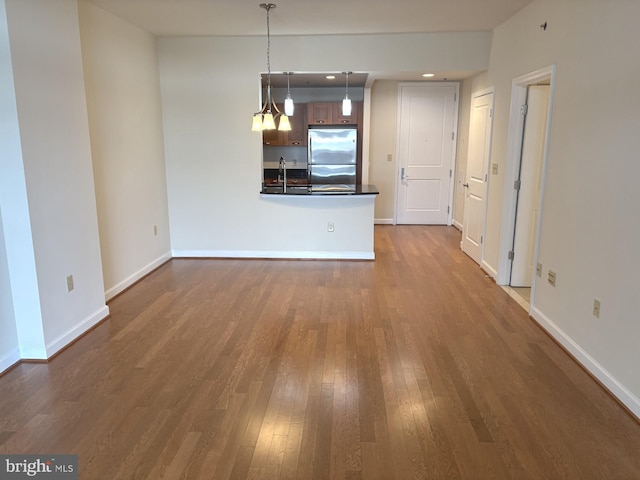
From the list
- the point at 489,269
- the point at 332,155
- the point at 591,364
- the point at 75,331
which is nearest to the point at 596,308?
the point at 591,364

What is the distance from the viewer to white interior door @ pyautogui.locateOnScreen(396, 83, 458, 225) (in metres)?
7.48

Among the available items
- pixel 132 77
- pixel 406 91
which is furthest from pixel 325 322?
pixel 406 91

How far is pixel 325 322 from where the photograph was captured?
3740 mm

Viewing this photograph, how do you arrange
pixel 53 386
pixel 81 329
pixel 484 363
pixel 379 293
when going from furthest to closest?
pixel 379 293 → pixel 81 329 → pixel 484 363 → pixel 53 386

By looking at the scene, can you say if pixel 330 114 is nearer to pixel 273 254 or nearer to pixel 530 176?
pixel 273 254

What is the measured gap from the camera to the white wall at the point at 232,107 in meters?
5.12

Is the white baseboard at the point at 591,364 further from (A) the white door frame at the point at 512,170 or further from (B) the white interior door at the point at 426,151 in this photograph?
(B) the white interior door at the point at 426,151

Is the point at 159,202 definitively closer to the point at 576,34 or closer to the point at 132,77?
the point at 132,77

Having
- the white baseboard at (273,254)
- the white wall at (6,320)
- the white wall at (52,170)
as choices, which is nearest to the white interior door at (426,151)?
the white baseboard at (273,254)

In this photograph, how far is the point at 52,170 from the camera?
10.1ft

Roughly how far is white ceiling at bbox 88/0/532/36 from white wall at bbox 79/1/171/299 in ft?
0.84

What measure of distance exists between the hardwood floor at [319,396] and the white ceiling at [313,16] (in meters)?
2.68

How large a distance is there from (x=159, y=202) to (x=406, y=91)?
4518 millimetres

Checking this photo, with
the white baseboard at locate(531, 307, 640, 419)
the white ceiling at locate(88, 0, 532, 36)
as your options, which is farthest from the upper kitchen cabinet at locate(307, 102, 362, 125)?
the white baseboard at locate(531, 307, 640, 419)
